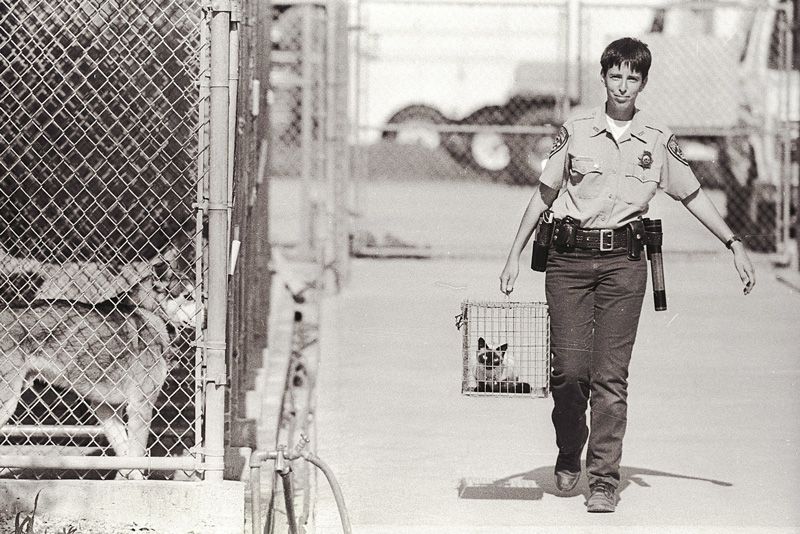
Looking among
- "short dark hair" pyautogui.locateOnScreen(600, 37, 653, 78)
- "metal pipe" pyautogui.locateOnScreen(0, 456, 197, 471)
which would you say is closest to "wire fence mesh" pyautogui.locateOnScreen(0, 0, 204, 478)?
"metal pipe" pyautogui.locateOnScreen(0, 456, 197, 471)

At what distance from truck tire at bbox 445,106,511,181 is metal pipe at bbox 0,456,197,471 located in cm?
1465

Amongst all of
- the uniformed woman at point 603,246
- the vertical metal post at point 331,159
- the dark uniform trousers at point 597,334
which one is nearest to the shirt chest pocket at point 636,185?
the uniformed woman at point 603,246

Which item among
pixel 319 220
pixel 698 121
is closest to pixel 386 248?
pixel 319 220

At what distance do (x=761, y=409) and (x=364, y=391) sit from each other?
2.28 m

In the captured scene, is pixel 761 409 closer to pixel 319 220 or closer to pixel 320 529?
pixel 320 529

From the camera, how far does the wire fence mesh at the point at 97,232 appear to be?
6305mm

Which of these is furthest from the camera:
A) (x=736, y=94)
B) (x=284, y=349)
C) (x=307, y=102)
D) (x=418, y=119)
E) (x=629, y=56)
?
(x=418, y=119)

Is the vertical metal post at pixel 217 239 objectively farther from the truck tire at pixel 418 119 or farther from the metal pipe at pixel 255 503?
the truck tire at pixel 418 119

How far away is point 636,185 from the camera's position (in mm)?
5867

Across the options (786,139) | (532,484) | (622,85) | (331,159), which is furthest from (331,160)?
(622,85)

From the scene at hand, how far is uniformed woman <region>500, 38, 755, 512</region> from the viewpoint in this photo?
5855 mm

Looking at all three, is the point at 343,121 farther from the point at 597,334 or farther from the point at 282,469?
the point at 282,469

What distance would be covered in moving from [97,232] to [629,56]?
9.65ft

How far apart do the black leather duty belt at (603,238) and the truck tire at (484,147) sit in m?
14.1
